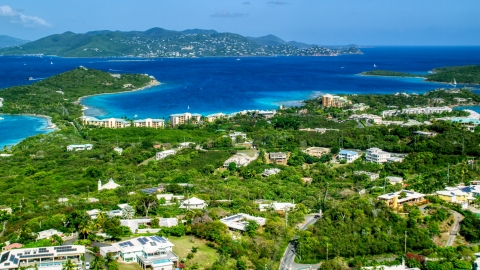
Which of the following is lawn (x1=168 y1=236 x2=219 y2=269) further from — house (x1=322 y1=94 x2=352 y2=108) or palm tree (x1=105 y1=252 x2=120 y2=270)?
house (x1=322 y1=94 x2=352 y2=108)

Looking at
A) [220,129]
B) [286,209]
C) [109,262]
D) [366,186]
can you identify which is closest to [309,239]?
[286,209]

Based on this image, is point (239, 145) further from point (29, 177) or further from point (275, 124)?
point (29, 177)

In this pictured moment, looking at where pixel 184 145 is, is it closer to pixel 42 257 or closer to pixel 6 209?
pixel 6 209

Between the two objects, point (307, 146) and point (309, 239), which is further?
point (307, 146)

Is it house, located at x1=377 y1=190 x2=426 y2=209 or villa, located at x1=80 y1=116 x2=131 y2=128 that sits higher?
house, located at x1=377 y1=190 x2=426 y2=209

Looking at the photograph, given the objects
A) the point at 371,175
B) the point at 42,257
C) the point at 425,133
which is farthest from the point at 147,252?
the point at 425,133

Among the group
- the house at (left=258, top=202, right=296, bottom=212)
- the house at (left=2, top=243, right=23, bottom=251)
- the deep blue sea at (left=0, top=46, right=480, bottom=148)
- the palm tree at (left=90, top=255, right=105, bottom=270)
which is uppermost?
the palm tree at (left=90, top=255, right=105, bottom=270)

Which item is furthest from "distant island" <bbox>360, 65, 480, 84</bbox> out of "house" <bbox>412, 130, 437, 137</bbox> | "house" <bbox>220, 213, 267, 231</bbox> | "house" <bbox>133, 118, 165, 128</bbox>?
"house" <bbox>220, 213, 267, 231</bbox>
